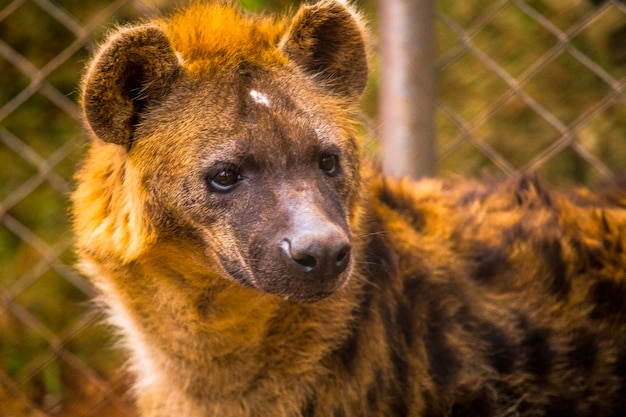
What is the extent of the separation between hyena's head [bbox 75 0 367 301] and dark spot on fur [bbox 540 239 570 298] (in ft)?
2.38

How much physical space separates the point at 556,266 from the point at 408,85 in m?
0.97

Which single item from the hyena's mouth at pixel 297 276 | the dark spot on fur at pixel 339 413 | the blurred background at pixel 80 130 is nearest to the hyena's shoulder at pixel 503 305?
the dark spot on fur at pixel 339 413

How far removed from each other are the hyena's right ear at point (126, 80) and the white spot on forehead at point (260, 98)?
0.77 ft

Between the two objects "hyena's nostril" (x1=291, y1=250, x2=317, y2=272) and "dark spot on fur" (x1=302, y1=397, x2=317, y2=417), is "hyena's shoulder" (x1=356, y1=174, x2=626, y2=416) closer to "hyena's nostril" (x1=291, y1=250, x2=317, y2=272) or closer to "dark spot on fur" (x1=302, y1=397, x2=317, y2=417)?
"dark spot on fur" (x1=302, y1=397, x2=317, y2=417)

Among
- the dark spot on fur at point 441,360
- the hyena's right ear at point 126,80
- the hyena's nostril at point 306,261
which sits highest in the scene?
the hyena's right ear at point 126,80

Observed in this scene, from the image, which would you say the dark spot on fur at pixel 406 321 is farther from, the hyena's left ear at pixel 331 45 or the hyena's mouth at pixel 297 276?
the hyena's left ear at pixel 331 45

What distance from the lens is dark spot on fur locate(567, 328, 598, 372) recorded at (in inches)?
111

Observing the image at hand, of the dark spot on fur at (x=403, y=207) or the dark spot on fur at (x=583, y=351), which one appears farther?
the dark spot on fur at (x=403, y=207)

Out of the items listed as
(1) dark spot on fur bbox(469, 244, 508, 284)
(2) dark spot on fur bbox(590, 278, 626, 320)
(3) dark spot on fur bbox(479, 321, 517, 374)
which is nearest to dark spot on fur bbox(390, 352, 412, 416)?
(3) dark spot on fur bbox(479, 321, 517, 374)

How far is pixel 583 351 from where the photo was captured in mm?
2822

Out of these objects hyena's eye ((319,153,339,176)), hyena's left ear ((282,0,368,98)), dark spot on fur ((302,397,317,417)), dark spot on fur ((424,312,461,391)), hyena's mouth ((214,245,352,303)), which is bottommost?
dark spot on fur ((302,397,317,417))

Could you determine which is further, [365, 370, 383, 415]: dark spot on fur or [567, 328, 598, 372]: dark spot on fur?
[567, 328, 598, 372]: dark spot on fur

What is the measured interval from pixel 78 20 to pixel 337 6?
1.94 metres

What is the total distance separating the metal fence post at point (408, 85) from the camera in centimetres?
338
